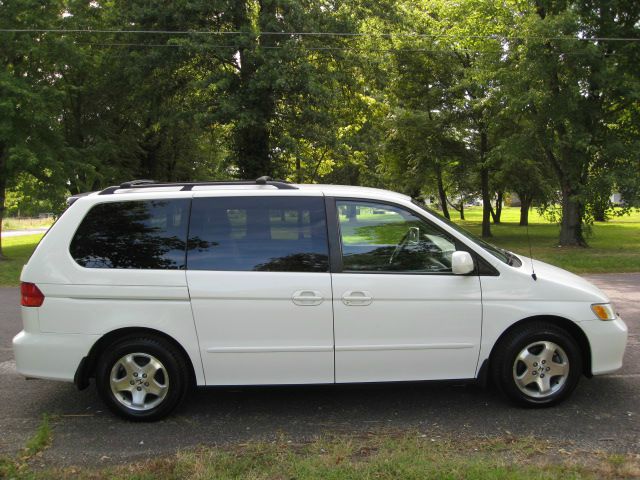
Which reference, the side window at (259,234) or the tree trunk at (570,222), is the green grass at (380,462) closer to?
the side window at (259,234)

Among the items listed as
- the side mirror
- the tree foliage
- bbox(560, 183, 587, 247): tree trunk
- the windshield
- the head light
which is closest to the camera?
the side mirror

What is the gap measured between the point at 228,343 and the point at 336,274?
959 millimetres

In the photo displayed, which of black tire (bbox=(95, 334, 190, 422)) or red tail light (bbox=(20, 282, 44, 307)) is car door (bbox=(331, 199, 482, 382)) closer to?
black tire (bbox=(95, 334, 190, 422))

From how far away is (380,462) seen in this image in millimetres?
3299

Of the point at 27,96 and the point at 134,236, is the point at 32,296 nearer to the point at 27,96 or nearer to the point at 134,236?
the point at 134,236

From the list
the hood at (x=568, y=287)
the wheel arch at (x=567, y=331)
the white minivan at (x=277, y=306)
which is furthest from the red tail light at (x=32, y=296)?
the hood at (x=568, y=287)

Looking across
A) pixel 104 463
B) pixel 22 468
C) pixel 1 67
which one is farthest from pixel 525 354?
pixel 1 67

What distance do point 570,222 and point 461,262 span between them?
18063 millimetres

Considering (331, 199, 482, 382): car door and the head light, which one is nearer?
(331, 199, 482, 382): car door

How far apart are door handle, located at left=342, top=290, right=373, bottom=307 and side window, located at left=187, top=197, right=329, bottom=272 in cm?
25

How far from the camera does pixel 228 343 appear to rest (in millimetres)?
4031

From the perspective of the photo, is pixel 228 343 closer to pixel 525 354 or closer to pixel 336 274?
pixel 336 274

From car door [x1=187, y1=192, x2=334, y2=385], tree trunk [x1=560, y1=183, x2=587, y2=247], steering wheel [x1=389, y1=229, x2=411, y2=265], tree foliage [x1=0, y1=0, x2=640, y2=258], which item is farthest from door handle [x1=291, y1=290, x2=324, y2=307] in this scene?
tree trunk [x1=560, y1=183, x2=587, y2=247]

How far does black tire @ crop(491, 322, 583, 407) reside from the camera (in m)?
4.12
